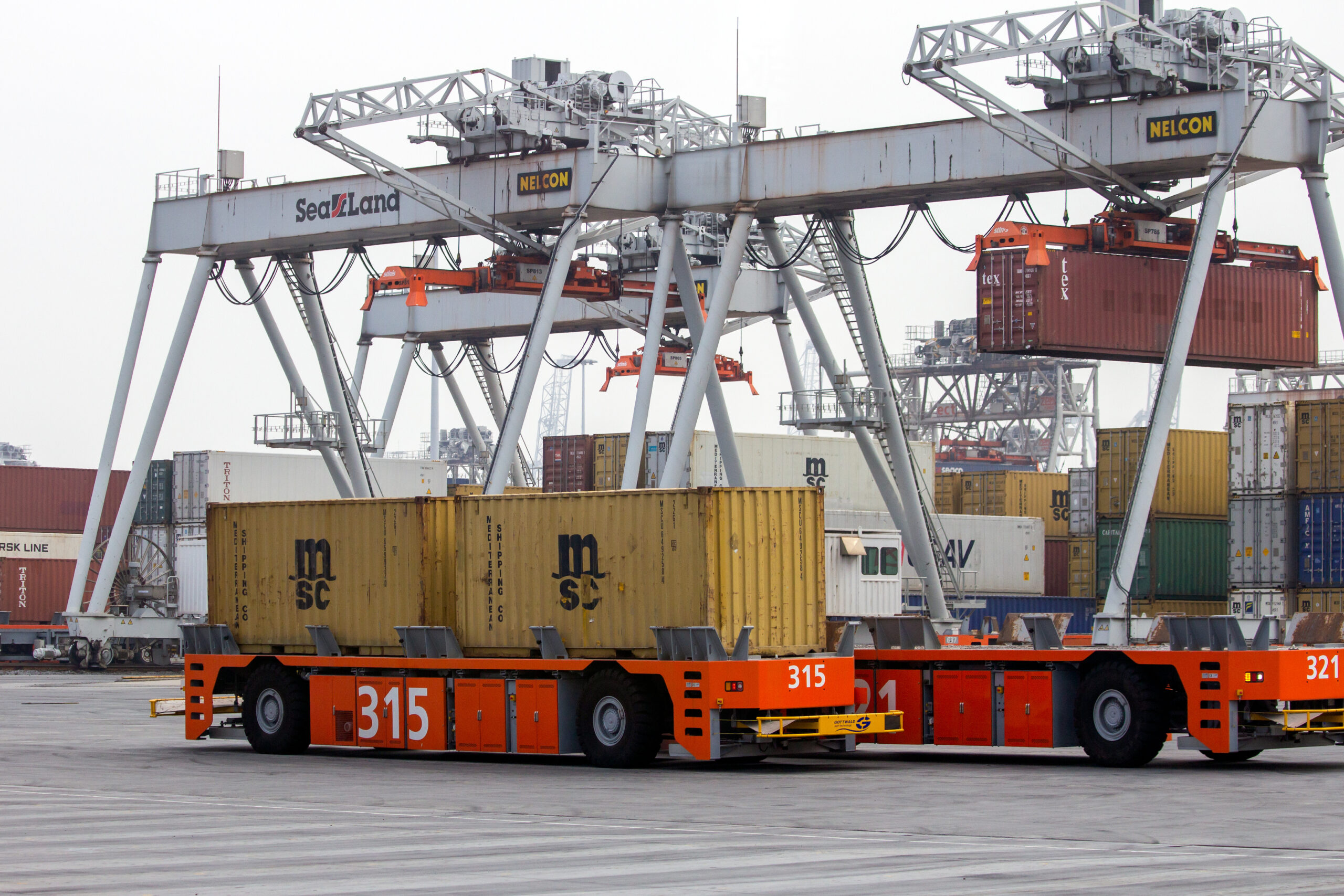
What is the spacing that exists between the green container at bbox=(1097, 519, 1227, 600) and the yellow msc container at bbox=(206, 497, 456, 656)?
28.5 meters

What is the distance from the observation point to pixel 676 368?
5044cm

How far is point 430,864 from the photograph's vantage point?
40.5ft

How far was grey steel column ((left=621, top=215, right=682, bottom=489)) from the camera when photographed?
3759 centimetres

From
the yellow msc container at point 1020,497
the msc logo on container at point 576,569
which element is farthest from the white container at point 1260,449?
the msc logo on container at point 576,569

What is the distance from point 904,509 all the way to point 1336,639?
58.1ft

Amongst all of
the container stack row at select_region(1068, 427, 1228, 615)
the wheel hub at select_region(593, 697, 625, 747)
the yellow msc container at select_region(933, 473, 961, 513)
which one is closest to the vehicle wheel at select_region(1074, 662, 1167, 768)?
the wheel hub at select_region(593, 697, 625, 747)

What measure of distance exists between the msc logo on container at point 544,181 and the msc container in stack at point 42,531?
102ft

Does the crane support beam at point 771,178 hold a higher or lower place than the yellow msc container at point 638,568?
higher

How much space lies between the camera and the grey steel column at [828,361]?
38.7m

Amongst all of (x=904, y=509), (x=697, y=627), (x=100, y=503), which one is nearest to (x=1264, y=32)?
(x=904, y=509)

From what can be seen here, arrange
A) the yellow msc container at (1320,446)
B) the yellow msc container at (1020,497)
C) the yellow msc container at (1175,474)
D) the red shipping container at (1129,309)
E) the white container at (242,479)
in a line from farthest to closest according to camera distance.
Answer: the yellow msc container at (1020,497) < the white container at (242,479) < the yellow msc container at (1175,474) < the yellow msc container at (1320,446) < the red shipping container at (1129,309)

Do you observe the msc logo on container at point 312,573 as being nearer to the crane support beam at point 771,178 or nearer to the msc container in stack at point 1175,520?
the crane support beam at point 771,178

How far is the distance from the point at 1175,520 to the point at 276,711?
3008 centimetres

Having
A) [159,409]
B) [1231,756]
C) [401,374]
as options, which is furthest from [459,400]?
[1231,756]
